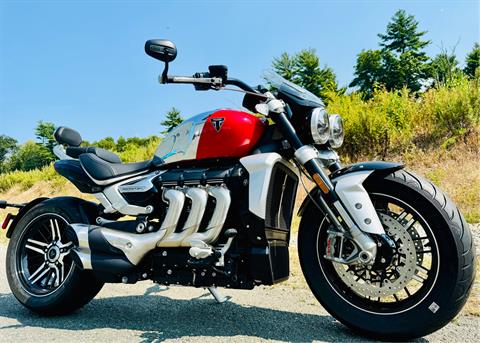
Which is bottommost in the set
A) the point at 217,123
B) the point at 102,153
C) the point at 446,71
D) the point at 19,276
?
the point at 19,276

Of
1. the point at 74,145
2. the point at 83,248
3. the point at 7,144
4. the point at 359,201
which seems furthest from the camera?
the point at 7,144

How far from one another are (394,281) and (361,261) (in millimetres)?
262

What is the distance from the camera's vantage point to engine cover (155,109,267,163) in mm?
3230

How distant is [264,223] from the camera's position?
307 centimetres

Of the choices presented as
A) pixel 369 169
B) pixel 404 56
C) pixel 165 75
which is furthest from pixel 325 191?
pixel 404 56

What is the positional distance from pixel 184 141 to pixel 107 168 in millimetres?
808

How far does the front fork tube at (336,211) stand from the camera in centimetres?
281

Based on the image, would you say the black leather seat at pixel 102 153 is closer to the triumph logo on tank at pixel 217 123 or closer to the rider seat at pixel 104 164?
the rider seat at pixel 104 164

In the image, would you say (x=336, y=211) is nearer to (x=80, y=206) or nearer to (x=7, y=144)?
(x=80, y=206)

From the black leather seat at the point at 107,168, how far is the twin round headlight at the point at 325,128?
4.78ft

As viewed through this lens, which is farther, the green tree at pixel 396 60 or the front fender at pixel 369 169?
the green tree at pixel 396 60

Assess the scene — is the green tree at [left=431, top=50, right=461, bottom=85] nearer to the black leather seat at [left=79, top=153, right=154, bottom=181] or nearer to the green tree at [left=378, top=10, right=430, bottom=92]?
the black leather seat at [left=79, top=153, right=154, bottom=181]

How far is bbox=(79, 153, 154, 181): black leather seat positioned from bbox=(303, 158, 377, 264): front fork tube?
1.46 metres

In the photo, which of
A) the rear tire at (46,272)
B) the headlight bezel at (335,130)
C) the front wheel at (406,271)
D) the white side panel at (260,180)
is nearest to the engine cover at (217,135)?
the white side panel at (260,180)
